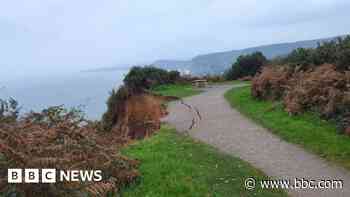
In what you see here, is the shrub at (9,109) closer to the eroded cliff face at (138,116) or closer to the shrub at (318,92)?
the shrub at (318,92)

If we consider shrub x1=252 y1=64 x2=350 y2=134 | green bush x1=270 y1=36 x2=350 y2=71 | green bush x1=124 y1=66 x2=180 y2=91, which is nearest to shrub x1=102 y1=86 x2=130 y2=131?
shrub x1=252 y1=64 x2=350 y2=134

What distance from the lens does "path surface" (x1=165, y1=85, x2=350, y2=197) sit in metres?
8.51

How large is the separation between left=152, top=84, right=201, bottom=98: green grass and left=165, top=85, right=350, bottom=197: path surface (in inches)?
282

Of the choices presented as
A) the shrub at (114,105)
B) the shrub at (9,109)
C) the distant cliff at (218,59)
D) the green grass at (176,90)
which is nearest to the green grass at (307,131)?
the shrub at (9,109)

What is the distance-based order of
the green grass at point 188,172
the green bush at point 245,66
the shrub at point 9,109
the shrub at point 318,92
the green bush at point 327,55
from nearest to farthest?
A: 1. the green grass at point 188,172
2. the shrub at point 9,109
3. the shrub at point 318,92
4. the green bush at point 327,55
5. the green bush at point 245,66

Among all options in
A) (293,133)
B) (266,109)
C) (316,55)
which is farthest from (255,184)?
(316,55)

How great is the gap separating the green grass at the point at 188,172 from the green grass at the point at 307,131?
1.90m

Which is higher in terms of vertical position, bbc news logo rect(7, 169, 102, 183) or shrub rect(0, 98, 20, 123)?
shrub rect(0, 98, 20, 123)

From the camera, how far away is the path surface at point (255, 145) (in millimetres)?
8508

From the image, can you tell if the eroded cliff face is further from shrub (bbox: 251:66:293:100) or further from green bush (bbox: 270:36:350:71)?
green bush (bbox: 270:36:350:71)

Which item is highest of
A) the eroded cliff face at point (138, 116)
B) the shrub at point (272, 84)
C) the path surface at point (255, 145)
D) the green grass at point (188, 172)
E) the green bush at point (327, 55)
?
the green bush at point (327, 55)

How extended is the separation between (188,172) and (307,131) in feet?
15.8

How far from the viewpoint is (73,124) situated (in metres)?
8.89

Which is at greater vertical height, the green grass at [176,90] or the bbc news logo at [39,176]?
the bbc news logo at [39,176]
